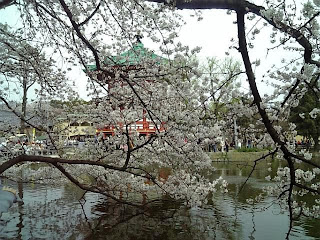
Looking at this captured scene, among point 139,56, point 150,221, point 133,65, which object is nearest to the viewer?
point 139,56

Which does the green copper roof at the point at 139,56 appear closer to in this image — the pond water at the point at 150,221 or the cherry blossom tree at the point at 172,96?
the cherry blossom tree at the point at 172,96

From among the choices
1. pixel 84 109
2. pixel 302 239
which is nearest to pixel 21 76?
pixel 84 109

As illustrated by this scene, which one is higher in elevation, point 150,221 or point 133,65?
point 133,65

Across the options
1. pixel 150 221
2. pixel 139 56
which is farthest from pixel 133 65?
pixel 150 221

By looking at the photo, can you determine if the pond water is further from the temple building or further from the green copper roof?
the green copper roof

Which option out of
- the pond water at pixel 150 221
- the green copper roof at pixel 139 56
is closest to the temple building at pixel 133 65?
the green copper roof at pixel 139 56

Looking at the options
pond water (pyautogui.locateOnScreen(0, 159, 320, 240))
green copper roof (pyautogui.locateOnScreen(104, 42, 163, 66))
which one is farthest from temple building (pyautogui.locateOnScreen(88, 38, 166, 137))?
pond water (pyautogui.locateOnScreen(0, 159, 320, 240))

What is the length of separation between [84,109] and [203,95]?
87.8 inches

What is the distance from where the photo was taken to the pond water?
500 centimetres

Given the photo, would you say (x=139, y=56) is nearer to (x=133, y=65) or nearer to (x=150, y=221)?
(x=133, y=65)

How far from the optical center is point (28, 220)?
19.4 ft

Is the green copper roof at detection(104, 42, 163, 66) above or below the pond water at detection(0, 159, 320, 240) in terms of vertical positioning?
above

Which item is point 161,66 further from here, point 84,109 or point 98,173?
point 98,173

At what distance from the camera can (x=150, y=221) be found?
18.8 feet
